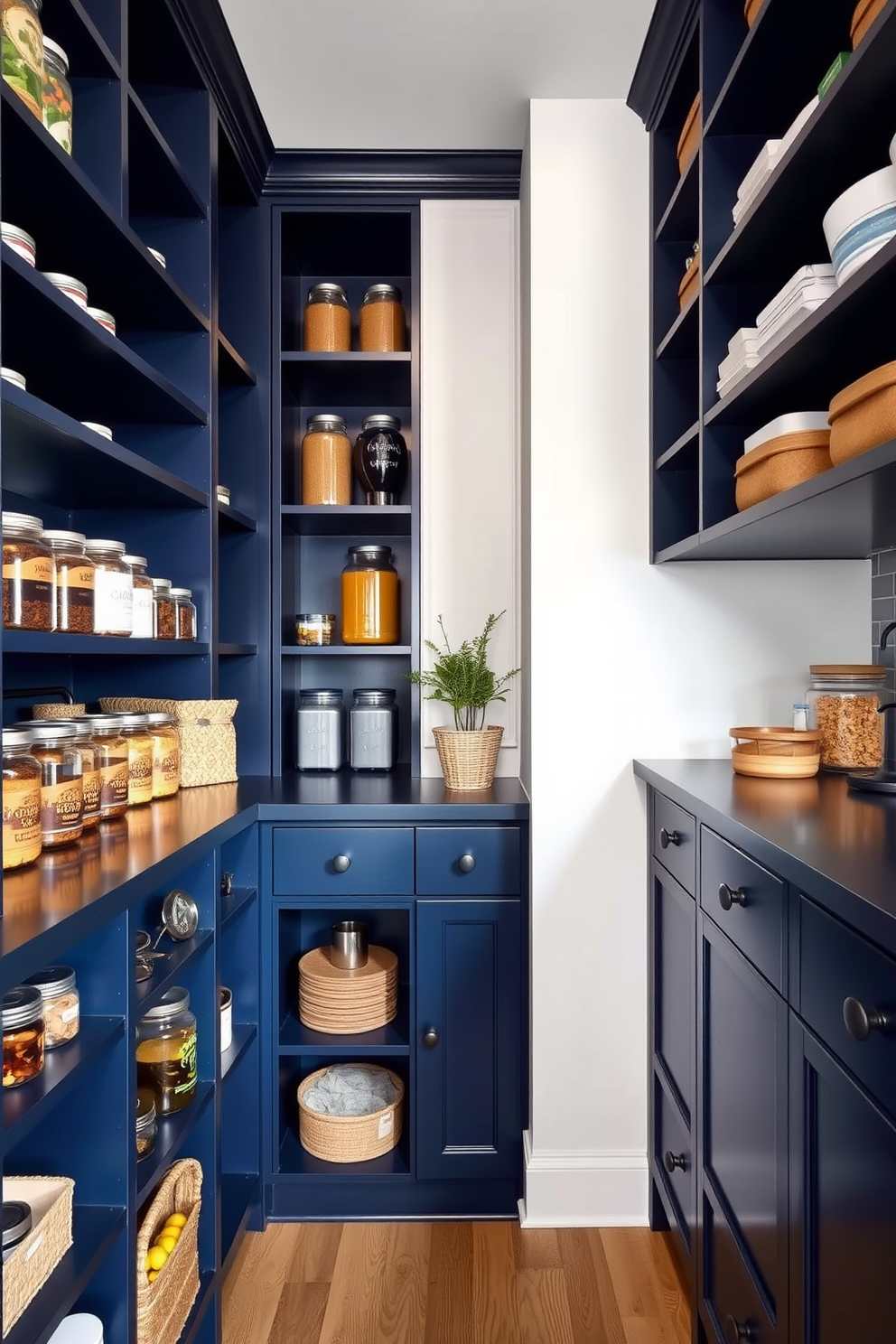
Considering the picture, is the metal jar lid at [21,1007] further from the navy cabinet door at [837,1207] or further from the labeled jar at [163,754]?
the navy cabinet door at [837,1207]

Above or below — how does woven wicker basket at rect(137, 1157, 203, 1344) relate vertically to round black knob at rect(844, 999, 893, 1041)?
below

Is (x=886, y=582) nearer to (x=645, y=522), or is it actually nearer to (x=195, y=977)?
(x=645, y=522)

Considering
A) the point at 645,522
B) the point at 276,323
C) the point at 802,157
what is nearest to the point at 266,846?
the point at 645,522

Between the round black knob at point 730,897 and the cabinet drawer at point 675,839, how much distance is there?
0.71ft

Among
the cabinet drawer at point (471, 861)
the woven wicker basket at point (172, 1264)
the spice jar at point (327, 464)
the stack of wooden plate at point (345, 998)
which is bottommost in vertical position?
the woven wicker basket at point (172, 1264)

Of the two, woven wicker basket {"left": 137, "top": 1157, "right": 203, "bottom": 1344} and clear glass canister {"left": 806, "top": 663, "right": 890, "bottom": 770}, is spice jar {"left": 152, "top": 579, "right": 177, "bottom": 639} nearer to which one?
woven wicker basket {"left": 137, "top": 1157, "right": 203, "bottom": 1344}

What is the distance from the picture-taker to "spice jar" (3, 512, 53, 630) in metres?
1.23

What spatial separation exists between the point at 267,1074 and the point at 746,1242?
3.76 feet

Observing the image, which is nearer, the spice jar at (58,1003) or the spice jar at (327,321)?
the spice jar at (58,1003)

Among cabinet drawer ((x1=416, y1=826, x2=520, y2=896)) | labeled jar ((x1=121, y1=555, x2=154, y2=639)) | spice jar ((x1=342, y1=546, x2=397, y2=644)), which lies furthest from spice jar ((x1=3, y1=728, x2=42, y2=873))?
spice jar ((x1=342, y1=546, x2=397, y2=644))

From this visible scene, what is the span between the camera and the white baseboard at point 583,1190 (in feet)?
6.57

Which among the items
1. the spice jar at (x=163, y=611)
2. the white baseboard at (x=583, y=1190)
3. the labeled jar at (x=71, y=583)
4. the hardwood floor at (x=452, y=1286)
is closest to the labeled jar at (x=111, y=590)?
the labeled jar at (x=71, y=583)

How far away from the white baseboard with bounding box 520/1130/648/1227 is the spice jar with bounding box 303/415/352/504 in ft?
5.58

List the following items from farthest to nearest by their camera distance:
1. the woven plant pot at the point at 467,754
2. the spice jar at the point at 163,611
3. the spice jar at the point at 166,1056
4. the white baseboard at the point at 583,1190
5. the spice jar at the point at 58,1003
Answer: the woven plant pot at the point at 467,754 → the white baseboard at the point at 583,1190 → the spice jar at the point at 163,611 → the spice jar at the point at 166,1056 → the spice jar at the point at 58,1003
